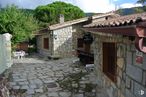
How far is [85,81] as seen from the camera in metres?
11.0

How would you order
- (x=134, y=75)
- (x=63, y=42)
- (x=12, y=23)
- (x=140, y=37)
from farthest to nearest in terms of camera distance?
1. (x=63, y=42)
2. (x=12, y=23)
3. (x=134, y=75)
4. (x=140, y=37)

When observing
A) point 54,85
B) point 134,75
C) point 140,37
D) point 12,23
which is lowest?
point 54,85

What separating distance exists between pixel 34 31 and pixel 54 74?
15.8 meters

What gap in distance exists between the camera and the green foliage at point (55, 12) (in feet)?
121

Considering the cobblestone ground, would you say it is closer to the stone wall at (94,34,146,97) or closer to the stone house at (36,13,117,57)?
the stone wall at (94,34,146,97)

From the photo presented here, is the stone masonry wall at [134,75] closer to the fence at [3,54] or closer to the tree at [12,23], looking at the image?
the fence at [3,54]

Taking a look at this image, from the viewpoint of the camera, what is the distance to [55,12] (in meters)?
38.8

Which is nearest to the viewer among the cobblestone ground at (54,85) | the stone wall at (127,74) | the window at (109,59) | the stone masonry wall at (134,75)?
the stone masonry wall at (134,75)

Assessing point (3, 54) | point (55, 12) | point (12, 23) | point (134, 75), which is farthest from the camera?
point (55, 12)

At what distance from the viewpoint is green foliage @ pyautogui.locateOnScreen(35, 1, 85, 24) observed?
36.8 m

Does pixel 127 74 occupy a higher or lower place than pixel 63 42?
lower

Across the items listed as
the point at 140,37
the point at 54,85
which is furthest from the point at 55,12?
the point at 140,37

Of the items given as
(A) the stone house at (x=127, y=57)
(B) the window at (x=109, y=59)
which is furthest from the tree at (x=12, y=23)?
(A) the stone house at (x=127, y=57)

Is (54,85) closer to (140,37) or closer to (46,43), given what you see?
(140,37)
